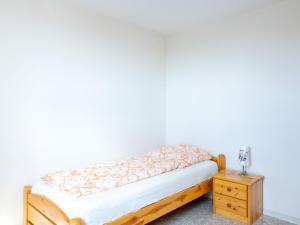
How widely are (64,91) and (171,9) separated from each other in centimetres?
158

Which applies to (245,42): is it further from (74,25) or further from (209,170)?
(74,25)

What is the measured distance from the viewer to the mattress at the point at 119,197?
1825mm

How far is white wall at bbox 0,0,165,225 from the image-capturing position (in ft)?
7.55

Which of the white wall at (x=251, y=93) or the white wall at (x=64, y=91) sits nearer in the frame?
the white wall at (x=64, y=91)

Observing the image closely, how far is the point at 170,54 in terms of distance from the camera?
3912mm

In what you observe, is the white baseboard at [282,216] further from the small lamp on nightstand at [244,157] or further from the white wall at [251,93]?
the small lamp on nightstand at [244,157]

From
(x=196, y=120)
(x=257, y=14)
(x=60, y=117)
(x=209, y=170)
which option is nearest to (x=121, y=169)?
(x=60, y=117)

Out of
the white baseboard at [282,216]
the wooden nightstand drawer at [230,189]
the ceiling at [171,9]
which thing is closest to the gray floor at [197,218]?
the white baseboard at [282,216]

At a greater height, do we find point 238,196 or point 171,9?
point 171,9

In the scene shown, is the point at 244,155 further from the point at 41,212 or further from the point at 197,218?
the point at 41,212

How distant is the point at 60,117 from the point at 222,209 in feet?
7.00

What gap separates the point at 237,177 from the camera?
2834 mm

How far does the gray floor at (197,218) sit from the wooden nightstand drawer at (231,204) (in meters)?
0.12

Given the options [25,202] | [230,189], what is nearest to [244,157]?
[230,189]
